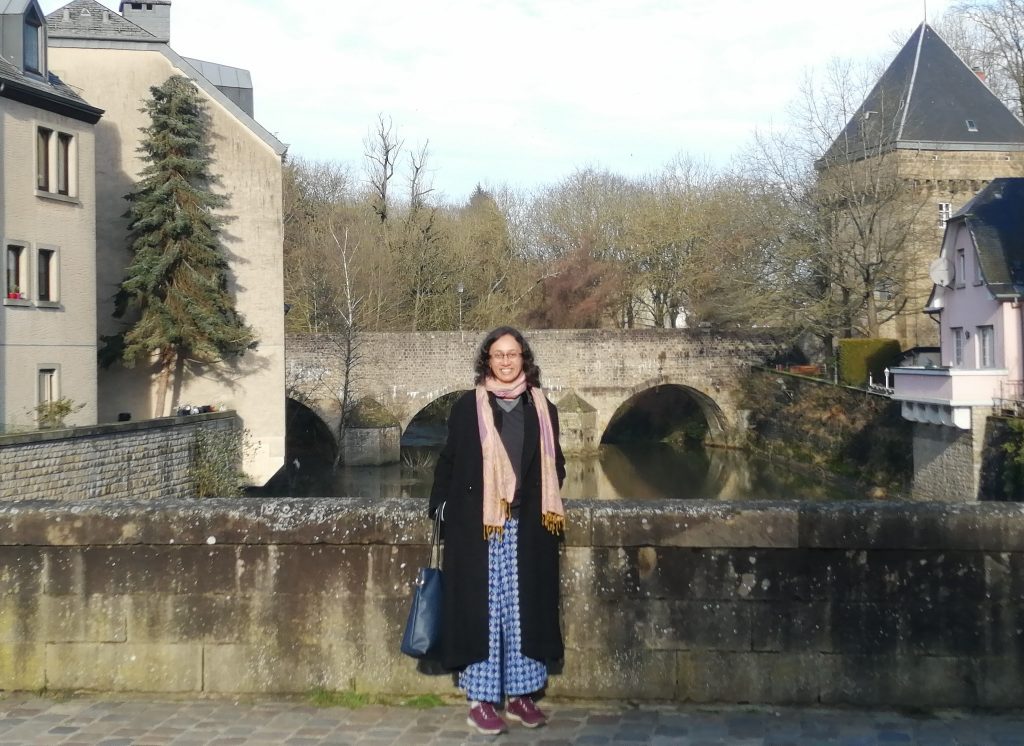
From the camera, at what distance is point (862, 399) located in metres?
30.3

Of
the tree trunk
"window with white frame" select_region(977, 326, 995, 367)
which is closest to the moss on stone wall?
"window with white frame" select_region(977, 326, 995, 367)

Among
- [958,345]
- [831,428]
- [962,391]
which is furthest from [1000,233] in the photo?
[831,428]

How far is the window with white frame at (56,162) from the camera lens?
64.7 ft

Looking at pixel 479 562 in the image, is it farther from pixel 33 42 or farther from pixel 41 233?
pixel 33 42

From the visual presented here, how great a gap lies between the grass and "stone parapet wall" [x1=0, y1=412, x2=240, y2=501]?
13.1 metres

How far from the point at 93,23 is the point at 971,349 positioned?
21896mm

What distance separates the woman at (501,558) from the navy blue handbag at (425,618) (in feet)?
0.16

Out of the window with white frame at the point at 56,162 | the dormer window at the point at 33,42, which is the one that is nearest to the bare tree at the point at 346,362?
the window with white frame at the point at 56,162

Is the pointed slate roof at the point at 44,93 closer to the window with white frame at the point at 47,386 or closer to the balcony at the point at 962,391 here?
the window with white frame at the point at 47,386

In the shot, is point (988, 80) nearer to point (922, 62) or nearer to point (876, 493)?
point (922, 62)

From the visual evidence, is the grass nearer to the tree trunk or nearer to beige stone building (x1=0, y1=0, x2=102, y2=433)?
beige stone building (x1=0, y1=0, x2=102, y2=433)

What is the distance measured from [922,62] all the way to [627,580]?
39961 mm

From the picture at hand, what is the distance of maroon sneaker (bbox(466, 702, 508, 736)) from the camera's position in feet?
13.6

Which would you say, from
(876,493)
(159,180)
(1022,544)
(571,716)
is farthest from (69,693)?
(876,493)
